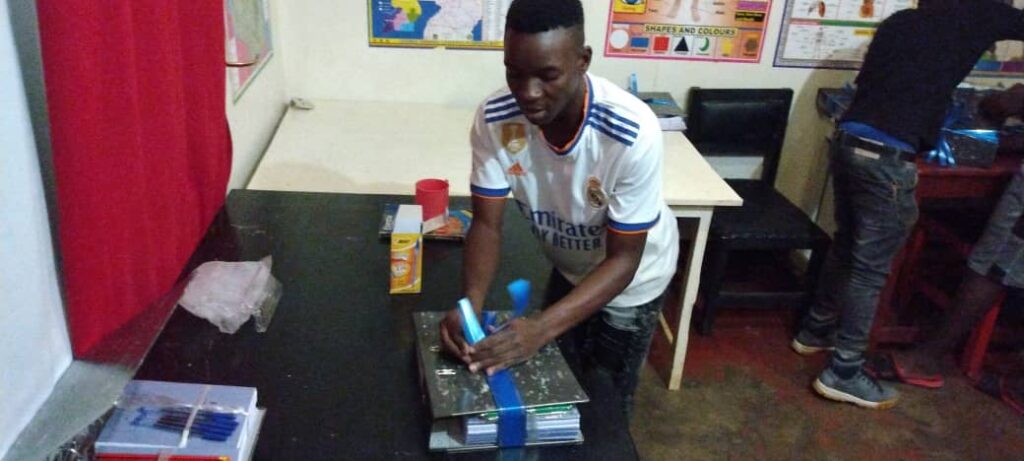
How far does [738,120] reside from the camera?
9.18ft

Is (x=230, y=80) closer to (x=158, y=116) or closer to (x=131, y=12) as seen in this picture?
(x=158, y=116)

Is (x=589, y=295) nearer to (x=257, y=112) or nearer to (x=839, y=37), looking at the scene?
(x=257, y=112)

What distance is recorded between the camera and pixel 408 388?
1156mm

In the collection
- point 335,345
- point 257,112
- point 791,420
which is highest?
point 257,112

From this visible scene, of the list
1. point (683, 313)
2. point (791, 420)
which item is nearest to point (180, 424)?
point (683, 313)

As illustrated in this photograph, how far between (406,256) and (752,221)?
155 cm

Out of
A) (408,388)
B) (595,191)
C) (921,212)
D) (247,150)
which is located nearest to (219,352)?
(408,388)

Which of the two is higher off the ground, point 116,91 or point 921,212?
point 116,91

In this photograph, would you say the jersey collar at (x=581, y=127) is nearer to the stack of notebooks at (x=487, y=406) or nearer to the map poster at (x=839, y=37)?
the stack of notebooks at (x=487, y=406)

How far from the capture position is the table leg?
2074 mm

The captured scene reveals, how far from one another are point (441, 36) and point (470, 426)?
1.95m

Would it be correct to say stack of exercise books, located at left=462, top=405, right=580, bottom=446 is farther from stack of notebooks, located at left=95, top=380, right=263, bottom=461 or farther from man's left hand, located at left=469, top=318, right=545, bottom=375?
stack of notebooks, located at left=95, top=380, right=263, bottom=461

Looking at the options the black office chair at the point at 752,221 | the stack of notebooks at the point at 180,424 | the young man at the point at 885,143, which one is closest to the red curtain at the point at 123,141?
the stack of notebooks at the point at 180,424

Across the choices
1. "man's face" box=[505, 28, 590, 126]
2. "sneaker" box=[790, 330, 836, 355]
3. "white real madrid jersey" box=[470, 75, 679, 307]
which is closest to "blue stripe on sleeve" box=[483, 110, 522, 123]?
"white real madrid jersey" box=[470, 75, 679, 307]
